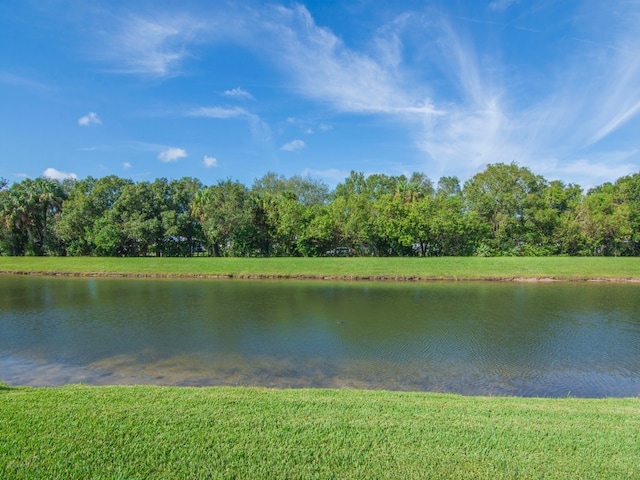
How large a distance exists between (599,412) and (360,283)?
85.8ft

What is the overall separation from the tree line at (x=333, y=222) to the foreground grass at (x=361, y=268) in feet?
23.2

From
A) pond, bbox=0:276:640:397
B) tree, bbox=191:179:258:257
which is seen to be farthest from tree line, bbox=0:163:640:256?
pond, bbox=0:276:640:397

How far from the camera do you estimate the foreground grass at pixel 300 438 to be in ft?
13.2

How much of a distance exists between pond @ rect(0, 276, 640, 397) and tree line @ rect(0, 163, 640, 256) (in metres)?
23.5

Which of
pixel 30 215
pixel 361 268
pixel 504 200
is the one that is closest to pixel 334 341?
pixel 361 268

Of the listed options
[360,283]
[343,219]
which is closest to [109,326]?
[360,283]

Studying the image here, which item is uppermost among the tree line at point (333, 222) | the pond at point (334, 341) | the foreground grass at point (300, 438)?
the tree line at point (333, 222)


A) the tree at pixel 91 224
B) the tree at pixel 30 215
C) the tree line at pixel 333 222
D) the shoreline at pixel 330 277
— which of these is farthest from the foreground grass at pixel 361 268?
the tree at pixel 30 215

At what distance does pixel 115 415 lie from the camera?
4.99 meters

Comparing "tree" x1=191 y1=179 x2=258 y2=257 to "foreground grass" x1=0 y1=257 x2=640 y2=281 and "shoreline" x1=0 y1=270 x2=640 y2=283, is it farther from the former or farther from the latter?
"shoreline" x1=0 y1=270 x2=640 y2=283

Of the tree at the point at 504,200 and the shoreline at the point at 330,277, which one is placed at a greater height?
the tree at the point at 504,200

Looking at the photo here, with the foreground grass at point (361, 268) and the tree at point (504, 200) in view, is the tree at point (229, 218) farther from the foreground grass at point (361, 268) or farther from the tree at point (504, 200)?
the tree at point (504, 200)

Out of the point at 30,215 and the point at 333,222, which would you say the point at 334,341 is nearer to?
the point at 333,222

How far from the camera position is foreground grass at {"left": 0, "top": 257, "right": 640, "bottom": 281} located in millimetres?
33750
